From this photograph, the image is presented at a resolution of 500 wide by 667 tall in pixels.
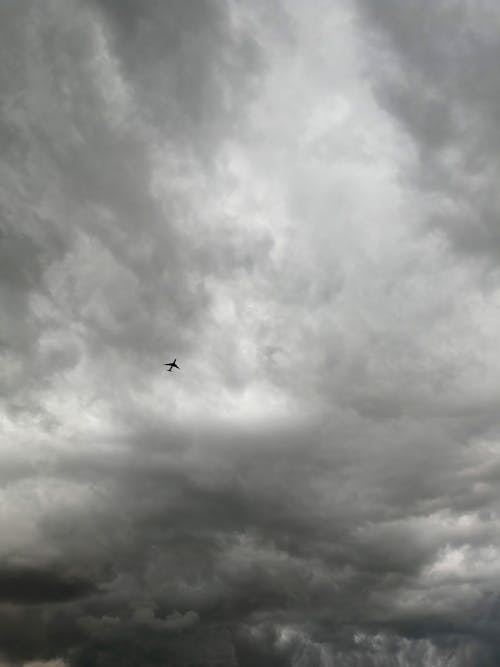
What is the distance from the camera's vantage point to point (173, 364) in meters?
175

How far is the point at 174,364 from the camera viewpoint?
176 meters

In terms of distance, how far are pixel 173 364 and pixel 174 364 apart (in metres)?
0.52
